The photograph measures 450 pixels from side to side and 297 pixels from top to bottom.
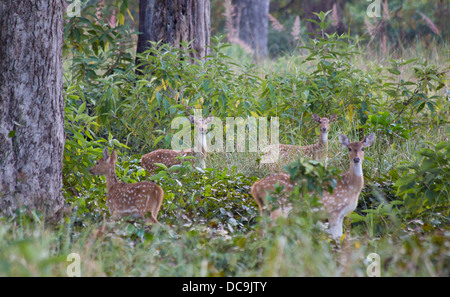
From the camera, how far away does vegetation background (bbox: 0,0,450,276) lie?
3.92 metres

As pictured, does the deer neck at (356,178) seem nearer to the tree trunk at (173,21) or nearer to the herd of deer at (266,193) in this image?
the herd of deer at (266,193)

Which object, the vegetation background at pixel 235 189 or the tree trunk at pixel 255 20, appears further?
the tree trunk at pixel 255 20

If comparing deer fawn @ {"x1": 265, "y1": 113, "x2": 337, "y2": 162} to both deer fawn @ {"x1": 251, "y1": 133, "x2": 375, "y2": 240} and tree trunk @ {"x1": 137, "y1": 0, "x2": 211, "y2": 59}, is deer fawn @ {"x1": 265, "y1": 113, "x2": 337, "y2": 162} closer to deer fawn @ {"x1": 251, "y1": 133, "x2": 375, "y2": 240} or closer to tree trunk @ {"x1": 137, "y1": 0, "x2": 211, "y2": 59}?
deer fawn @ {"x1": 251, "y1": 133, "x2": 375, "y2": 240}

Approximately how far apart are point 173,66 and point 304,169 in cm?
334

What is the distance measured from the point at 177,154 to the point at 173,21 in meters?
2.38

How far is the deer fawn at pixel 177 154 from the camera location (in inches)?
267

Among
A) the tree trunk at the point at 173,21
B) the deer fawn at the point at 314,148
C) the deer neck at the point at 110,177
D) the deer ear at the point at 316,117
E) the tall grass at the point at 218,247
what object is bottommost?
the tall grass at the point at 218,247

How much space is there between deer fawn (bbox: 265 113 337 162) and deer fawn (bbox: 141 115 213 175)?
87cm

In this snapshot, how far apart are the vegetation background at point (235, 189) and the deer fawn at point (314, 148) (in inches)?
6.1

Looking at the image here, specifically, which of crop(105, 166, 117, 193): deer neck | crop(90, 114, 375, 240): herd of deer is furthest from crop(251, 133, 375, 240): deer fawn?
crop(105, 166, 117, 193): deer neck

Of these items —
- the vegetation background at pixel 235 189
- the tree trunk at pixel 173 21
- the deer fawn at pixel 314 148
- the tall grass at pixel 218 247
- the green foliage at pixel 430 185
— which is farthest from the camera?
the tree trunk at pixel 173 21

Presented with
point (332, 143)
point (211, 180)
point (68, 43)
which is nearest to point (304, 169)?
point (211, 180)

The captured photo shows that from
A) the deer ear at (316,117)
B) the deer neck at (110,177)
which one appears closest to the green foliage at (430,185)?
the deer ear at (316,117)

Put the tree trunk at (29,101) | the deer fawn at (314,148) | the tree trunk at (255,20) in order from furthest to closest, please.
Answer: the tree trunk at (255,20) < the deer fawn at (314,148) < the tree trunk at (29,101)
